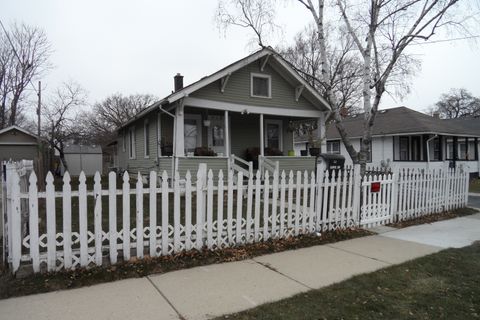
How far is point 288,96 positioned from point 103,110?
3907cm

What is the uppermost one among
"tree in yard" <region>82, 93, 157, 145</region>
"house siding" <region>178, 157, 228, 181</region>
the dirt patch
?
→ "tree in yard" <region>82, 93, 157, 145</region>

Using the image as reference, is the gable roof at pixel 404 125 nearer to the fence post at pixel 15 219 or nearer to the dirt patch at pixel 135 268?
the dirt patch at pixel 135 268

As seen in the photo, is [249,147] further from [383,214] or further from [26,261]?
[26,261]

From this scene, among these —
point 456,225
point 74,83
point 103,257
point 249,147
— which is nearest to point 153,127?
point 249,147

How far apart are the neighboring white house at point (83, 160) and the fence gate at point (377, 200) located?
28.2 metres

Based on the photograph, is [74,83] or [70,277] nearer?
[70,277]

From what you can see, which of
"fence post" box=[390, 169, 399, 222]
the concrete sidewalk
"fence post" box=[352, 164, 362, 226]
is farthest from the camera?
"fence post" box=[390, 169, 399, 222]

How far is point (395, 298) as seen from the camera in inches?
Answer: 145

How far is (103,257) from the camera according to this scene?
4.38 metres

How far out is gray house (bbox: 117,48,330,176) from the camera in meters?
11.8

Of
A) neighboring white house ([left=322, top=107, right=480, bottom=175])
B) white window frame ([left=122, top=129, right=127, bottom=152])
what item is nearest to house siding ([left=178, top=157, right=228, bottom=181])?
white window frame ([left=122, top=129, right=127, bottom=152])

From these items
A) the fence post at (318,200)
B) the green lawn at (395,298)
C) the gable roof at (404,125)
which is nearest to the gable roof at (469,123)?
the gable roof at (404,125)

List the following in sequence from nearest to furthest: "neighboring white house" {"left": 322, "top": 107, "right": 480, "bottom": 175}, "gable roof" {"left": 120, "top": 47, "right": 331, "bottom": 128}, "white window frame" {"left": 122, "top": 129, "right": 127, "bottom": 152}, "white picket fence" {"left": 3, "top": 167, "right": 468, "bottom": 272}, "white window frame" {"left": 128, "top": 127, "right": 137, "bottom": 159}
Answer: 1. "white picket fence" {"left": 3, "top": 167, "right": 468, "bottom": 272}
2. "gable roof" {"left": 120, "top": 47, "right": 331, "bottom": 128}
3. "white window frame" {"left": 128, "top": 127, "right": 137, "bottom": 159}
4. "neighboring white house" {"left": 322, "top": 107, "right": 480, "bottom": 175}
5. "white window frame" {"left": 122, "top": 129, "right": 127, "bottom": 152}

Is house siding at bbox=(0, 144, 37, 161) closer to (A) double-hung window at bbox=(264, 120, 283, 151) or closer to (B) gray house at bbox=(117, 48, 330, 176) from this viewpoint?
(B) gray house at bbox=(117, 48, 330, 176)
